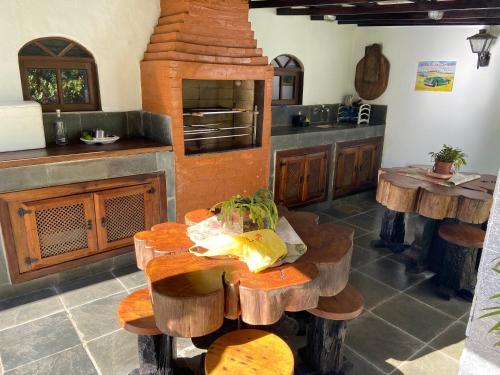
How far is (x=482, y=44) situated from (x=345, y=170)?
2415mm

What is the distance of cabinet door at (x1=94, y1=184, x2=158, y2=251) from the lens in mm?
3652

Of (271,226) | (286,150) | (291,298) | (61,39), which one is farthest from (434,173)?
(61,39)

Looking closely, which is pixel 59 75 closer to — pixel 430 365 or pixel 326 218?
pixel 326 218

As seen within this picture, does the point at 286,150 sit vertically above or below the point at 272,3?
below

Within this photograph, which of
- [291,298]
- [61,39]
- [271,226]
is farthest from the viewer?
[61,39]

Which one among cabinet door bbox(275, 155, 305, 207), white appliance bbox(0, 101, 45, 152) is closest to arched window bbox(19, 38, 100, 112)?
white appliance bbox(0, 101, 45, 152)

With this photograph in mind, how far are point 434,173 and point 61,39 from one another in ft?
13.6

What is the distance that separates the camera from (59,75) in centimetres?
393

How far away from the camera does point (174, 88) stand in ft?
12.4

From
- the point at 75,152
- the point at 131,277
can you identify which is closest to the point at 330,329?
the point at 131,277

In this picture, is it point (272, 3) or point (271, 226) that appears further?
point (272, 3)

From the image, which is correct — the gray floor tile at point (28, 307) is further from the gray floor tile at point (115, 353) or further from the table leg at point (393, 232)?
the table leg at point (393, 232)

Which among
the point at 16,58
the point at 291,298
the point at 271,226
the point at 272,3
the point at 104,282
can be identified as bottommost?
the point at 104,282

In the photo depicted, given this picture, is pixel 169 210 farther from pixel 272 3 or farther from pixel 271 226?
pixel 272 3
